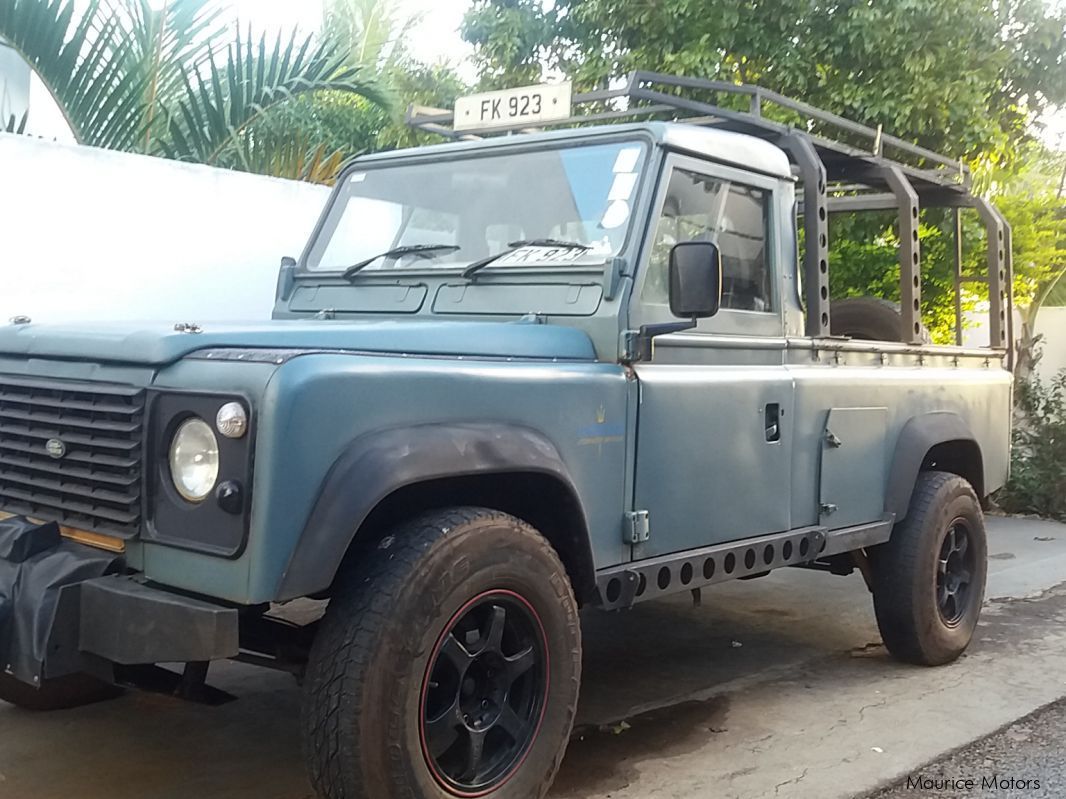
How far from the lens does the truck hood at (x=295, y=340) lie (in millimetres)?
2855

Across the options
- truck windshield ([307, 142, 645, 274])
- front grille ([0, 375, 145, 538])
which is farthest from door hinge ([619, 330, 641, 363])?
front grille ([0, 375, 145, 538])

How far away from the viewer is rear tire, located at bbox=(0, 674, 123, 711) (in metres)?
3.96

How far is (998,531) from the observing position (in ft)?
30.2

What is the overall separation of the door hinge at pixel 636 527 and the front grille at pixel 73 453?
1.52 metres

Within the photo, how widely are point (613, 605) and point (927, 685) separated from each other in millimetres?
2047

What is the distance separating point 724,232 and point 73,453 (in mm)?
2396

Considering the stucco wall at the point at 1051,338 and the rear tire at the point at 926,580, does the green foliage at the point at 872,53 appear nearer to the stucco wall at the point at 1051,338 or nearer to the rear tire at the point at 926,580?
the stucco wall at the point at 1051,338

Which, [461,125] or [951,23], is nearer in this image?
[461,125]

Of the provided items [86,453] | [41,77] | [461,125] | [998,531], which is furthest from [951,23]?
[86,453]

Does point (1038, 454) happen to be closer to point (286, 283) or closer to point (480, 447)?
point (286, 283)

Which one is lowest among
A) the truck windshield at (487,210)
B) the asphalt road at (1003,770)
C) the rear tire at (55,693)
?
the asphalt road at (1003,770)

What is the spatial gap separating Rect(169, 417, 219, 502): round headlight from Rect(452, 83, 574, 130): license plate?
2.19 meters

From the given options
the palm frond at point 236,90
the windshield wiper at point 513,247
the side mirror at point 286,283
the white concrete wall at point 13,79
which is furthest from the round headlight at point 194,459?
the white concrete wall at point 13,79

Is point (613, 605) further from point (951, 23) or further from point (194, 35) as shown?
point (951, 23)
